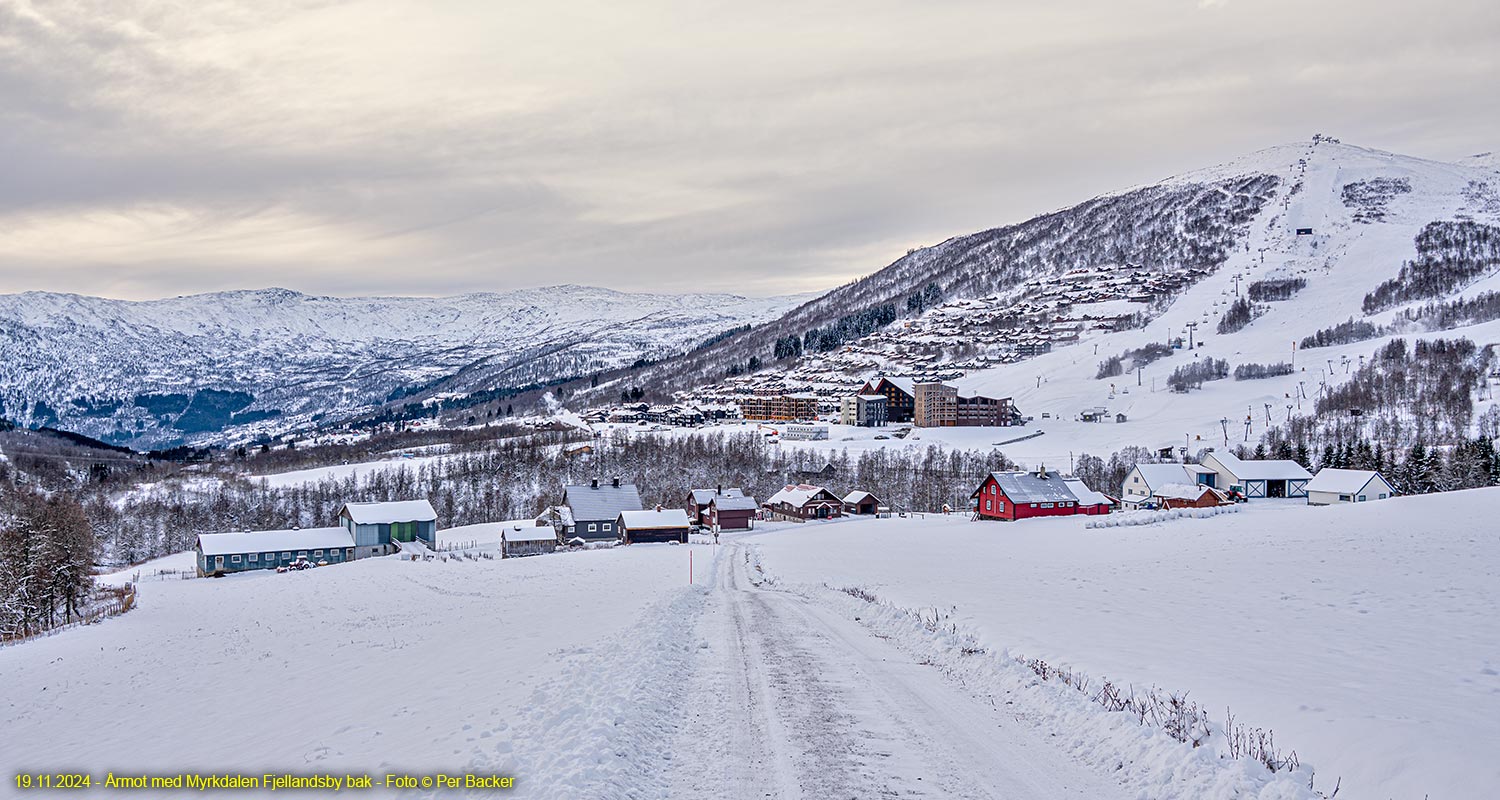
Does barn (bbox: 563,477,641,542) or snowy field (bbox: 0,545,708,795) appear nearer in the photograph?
snowy field (bbox: 0,545,708,795)

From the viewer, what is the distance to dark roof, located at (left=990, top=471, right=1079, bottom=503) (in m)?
77.5

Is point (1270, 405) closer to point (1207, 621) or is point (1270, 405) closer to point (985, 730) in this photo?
point (1207, 621)

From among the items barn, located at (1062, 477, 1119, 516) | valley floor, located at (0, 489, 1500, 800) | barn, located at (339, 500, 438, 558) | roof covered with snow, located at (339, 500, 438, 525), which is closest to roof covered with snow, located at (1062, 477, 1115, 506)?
barn, located at (1062, 477, 1119, 516)

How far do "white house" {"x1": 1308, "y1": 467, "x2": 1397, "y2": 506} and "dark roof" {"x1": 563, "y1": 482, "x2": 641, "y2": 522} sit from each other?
61.4 meters

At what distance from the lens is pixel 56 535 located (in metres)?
43.5

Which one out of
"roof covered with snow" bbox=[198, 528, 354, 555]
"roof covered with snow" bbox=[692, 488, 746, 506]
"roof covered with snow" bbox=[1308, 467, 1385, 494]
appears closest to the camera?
"roof covered with snow" bbox=[1308, 467, 1385, 494]

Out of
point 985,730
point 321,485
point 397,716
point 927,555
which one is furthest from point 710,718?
point 321,485

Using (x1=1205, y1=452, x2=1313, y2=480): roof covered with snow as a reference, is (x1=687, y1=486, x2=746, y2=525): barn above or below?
below

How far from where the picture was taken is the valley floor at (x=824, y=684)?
10.7m

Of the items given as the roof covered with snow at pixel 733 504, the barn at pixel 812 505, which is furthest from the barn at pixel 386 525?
the barn at pixel 812 505

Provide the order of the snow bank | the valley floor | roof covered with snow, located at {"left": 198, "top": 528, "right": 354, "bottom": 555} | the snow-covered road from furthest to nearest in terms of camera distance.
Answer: roof covered with snow, located at {"left": 198, "top": 528, "right": 354, "bottom": 555}, the snow bank, the valley floor, the snow-covered road

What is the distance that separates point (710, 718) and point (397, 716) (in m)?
5.18

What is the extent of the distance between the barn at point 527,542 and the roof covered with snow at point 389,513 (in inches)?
577

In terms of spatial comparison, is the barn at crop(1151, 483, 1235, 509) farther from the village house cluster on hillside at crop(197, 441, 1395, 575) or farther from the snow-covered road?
the snow-covered road
